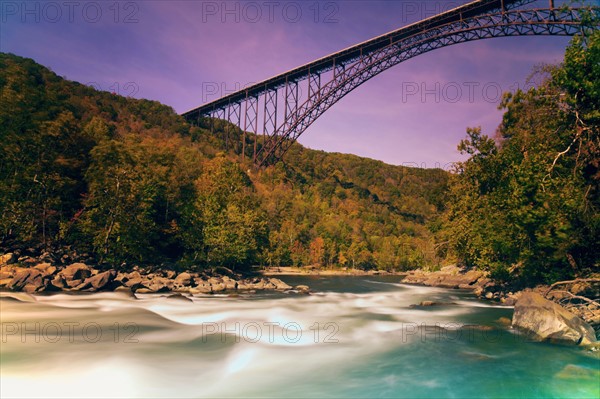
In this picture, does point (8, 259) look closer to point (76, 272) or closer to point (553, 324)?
point (76, 272)

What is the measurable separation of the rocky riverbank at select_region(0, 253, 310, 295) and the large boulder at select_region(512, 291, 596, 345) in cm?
1768

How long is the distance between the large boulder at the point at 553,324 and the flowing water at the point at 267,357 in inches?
22.7

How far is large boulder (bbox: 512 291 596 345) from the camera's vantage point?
37.6 feet

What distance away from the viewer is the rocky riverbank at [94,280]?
19.6 metres

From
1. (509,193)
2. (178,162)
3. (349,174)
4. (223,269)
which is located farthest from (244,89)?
(349,174)

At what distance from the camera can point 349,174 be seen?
137125mm

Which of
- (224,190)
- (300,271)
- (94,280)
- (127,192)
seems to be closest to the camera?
(94,280)

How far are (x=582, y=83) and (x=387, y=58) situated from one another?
1372 inches

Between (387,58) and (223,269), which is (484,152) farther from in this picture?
(223,269)

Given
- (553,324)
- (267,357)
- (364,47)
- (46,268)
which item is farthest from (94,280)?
(364,47)

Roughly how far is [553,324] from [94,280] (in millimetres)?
22475

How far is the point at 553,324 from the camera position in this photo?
11.8m

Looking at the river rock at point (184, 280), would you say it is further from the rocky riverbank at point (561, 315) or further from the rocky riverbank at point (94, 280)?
the rocky riverbank at point (561, 315)

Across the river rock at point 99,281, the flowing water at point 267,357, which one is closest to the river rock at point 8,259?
the river rock at point 99,281
